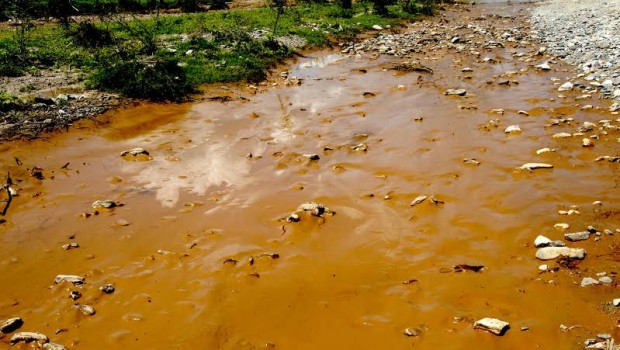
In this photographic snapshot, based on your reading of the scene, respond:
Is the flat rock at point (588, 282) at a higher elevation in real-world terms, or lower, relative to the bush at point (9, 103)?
lower

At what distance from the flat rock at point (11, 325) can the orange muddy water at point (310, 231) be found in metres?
0.11

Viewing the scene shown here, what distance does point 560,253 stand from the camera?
5074 mm

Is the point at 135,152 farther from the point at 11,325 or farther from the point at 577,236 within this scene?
the point at 577,236

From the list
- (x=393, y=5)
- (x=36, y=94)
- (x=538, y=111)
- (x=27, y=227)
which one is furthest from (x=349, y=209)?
(x=393, y=5)

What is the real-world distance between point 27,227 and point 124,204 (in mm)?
1374

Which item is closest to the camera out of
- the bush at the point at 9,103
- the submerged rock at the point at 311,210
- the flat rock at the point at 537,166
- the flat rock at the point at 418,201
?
the submerged rock at the point at 311,210

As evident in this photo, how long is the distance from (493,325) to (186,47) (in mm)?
14945

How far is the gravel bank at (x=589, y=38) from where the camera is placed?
39.1 ft

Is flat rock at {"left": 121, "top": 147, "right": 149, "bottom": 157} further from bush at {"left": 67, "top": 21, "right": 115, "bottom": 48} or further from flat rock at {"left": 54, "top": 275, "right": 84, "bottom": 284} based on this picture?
bush at {"left": 67, "top": 21, "right": 115, "bottom": 48}

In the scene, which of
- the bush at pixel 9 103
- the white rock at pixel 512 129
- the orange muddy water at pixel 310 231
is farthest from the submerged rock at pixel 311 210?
the bush at pixel 9 103

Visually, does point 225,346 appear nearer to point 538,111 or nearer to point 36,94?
point 538,111

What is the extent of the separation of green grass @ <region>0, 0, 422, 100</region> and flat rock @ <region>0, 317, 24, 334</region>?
27.5 feet

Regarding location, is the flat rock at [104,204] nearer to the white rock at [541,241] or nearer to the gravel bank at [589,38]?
the white rock at [541,241]

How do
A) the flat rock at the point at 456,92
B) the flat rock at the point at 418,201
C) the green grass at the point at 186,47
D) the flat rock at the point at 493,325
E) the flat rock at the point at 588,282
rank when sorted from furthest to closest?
the green grass at the point at 186,47, the flat rock at the point at 456,92, the flat rock at the point at 418,201, the flat rock at the point at 588,282, the flat rock at the point at 493,325
